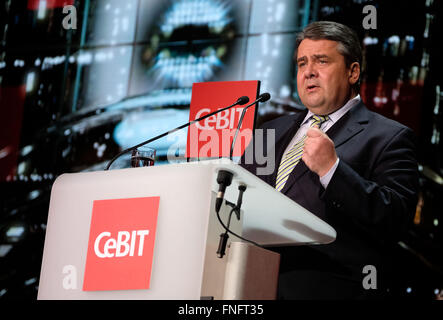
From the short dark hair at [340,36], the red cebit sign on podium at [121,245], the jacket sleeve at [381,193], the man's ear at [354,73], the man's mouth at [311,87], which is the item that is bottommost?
the red cebit sign on podium at [121,245]

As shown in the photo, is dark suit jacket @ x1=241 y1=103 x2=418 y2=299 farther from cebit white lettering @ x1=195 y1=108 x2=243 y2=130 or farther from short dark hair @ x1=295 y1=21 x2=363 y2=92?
cebit white lettering @ x1=195 y1=108 x2=243 y2=130

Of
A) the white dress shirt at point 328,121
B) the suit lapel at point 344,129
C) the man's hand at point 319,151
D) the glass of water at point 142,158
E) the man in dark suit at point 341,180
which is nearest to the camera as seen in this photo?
the man's hand at point 319,151

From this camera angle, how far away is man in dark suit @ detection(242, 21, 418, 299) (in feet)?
5.99

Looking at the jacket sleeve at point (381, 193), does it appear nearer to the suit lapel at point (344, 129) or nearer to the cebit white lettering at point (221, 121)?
the suit lapel at point (344, 129)

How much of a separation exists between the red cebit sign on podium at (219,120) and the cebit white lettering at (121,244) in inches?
47.3

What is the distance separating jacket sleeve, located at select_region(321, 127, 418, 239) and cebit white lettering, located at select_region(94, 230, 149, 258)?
650mm

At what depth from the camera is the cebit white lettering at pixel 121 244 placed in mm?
1506

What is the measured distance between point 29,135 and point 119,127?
76 cm

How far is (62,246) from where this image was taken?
5.44ft

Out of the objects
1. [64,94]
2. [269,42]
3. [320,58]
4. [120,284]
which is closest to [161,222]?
A: [120,284]

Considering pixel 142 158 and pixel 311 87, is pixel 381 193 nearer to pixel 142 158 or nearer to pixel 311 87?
pixel 311 87

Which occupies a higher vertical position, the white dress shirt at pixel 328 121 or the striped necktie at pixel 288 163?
the white dress shirt at pixel 328 121

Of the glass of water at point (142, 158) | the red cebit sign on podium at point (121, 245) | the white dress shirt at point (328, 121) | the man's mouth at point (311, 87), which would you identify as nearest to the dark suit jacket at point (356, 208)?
the white dress shirt at point (328, 121)
